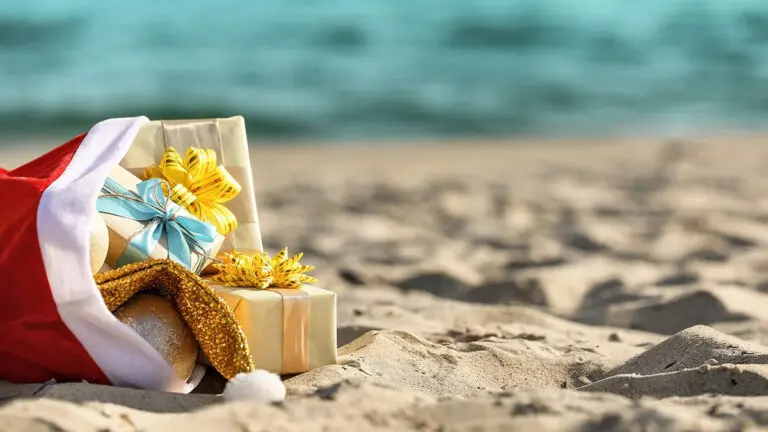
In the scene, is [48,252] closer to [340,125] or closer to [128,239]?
[128,239]

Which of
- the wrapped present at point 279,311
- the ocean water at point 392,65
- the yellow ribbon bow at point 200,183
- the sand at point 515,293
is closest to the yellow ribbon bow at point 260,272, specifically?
the wrapped present at point 279,311

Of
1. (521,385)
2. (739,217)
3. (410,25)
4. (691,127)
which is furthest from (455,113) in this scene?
(521,385)

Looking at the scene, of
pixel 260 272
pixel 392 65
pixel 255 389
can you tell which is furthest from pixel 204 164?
pixel 392 65

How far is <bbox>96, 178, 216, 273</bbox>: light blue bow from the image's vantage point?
251 cm

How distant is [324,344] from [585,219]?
3676mm

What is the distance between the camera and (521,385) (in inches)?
109

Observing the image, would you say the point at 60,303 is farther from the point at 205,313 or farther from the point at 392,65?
the point at 392,65

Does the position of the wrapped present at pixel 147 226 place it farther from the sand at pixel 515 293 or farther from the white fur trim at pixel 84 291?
the sand at pixel 515 293

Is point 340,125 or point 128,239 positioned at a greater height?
point 128,239

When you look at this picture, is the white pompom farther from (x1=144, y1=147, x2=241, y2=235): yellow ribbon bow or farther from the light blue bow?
(x1=144, y1=147, x2=241, y2=235): yellow ribbon bow

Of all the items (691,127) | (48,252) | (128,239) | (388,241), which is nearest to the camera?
(48,252)

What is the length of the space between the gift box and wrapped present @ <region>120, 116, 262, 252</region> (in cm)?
26

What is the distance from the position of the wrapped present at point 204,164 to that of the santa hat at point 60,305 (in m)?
0.30

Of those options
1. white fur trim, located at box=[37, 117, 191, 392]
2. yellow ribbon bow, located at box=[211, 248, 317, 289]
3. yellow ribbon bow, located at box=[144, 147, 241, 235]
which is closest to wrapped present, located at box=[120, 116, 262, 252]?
yellow ribbon bow, located at box=[144, 147, 241, 235]
